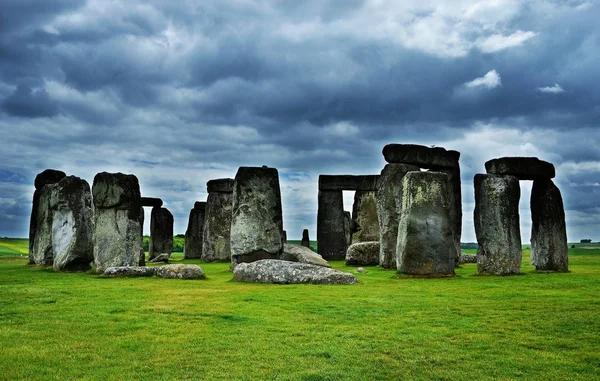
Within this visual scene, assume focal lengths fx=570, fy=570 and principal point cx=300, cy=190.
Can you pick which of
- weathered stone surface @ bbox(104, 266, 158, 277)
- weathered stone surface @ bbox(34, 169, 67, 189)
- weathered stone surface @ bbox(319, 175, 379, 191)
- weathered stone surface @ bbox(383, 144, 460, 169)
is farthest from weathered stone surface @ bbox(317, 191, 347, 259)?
weathered stone surface @ bbox(104, 266, 158, 277)

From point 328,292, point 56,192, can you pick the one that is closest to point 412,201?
point 328,292

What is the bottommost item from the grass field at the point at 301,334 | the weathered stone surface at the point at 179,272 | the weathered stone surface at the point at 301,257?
the grass field at the point at 301,334

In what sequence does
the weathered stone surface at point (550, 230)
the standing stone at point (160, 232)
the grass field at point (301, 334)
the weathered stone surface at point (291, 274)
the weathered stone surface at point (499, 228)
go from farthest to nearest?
1. the standing stone at point (160, 232)
2. the weathered stone surface at point (550, 230)
3. the weathered stone surface at point (499, 228)
4. the weathered stone surface at point (291, 274)
5. the grass field at point (301, 334)

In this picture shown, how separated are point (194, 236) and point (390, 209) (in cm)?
1514

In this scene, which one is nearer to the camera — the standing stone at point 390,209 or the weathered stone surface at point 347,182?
the standing stone at point 390,209

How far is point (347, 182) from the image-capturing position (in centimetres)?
2753

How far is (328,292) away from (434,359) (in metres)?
4.78

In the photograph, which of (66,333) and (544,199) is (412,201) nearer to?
(544,199)

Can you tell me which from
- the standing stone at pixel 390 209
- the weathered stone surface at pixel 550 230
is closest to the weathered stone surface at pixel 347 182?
the standing stone at pixel 390 209

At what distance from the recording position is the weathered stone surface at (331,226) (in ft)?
89.3

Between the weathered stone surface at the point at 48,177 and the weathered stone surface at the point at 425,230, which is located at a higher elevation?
the weathered stone surface at the point at 48,177

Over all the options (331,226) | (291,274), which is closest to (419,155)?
(291,274)

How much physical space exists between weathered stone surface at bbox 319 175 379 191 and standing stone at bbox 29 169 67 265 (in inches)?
462

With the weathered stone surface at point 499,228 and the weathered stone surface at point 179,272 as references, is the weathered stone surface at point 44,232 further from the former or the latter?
the weathered stone surface at point 499,228
